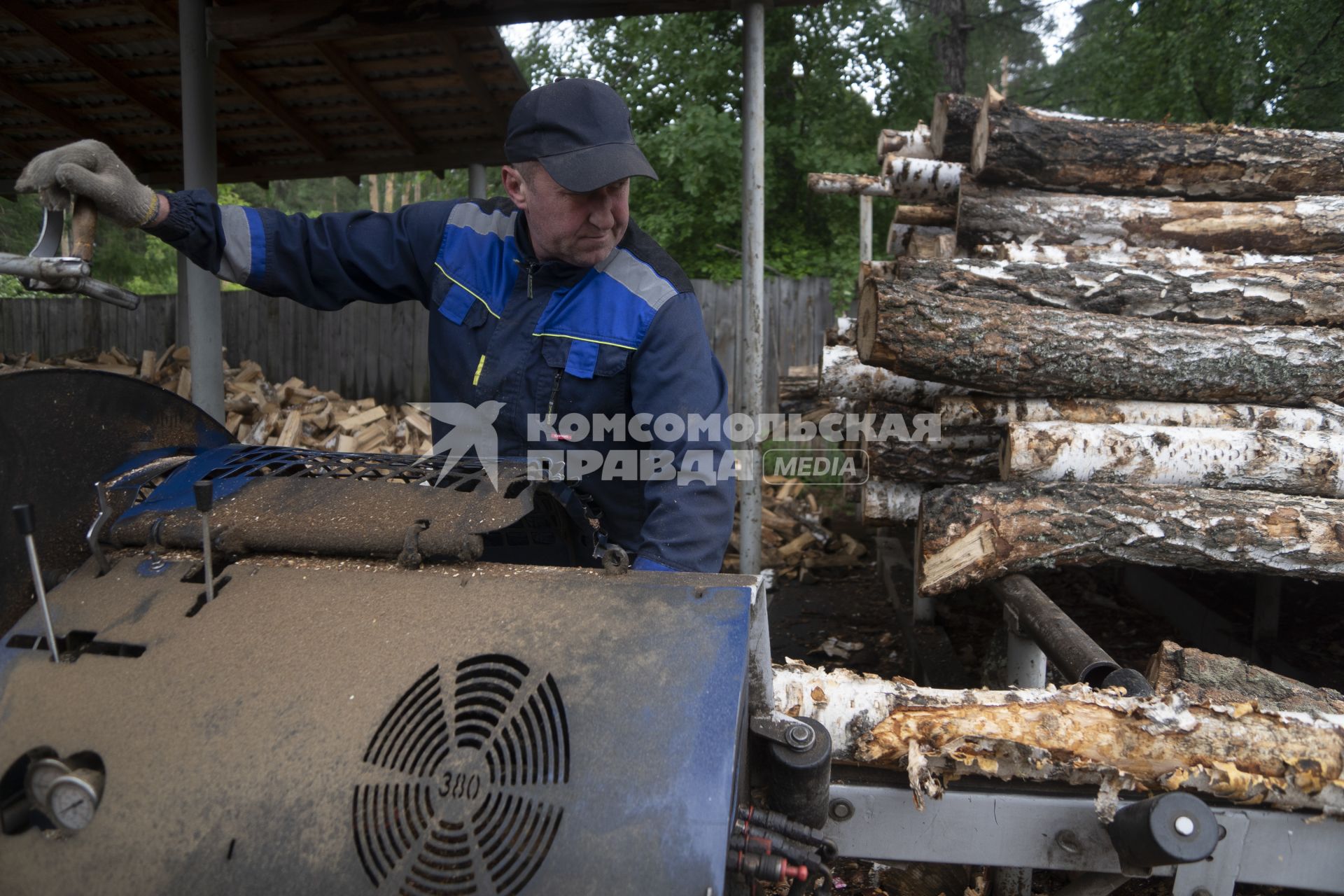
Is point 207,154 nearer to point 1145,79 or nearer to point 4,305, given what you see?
point 4,305

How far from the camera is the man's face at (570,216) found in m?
2.20

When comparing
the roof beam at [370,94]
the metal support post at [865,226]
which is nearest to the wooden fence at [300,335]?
the metal support post at [865,226]

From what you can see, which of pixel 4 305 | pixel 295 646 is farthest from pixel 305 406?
pixel 295 646

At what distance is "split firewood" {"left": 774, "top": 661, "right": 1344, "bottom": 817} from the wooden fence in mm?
6678

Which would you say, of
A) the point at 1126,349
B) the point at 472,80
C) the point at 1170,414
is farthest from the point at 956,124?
the point at 472,80

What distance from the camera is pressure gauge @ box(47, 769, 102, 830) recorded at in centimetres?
133

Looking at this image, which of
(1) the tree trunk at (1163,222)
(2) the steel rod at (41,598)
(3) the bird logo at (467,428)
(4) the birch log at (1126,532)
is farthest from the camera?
(1) the tree trunk at (1163,222)

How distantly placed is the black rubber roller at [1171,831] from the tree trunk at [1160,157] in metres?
3.84

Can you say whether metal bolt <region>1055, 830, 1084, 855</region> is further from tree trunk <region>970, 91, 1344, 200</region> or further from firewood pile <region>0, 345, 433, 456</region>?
firewood pile <region>0, 345, 433, 456</region>

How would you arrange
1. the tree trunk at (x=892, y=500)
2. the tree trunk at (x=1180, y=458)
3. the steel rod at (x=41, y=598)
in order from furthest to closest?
the tree trunk at (x=892, y=500) < the tree trunk at (x=1180, y=458) < the steel rod at (x=41, y=598)

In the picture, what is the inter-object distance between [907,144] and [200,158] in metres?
4.65

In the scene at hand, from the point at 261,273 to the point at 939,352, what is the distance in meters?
2.55

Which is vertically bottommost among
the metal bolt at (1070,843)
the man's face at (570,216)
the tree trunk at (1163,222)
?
the metal bolt at (1070,843)

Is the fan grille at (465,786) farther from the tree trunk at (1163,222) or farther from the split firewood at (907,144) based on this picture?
the split firewood at (907,144)
